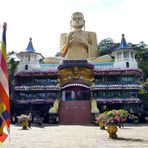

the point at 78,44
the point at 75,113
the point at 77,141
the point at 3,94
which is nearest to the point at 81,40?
the point at 78,44

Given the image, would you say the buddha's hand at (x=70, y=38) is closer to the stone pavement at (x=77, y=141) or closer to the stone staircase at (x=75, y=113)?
the stone staircase at (x=75, y=113)

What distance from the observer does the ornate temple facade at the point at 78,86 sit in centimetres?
3678

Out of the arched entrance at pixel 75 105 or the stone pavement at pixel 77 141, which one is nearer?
the stone pavement at pixel 77 141

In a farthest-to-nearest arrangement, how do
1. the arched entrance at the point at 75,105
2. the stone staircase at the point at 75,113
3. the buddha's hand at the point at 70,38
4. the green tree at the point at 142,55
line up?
1. the green tree at the point at 142,55
2. the buddha's hand at the point at 70,38
3. the arched entrance at the point at 75,105
4. the stone staircase at the point at 75,113

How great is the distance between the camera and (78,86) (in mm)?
37469

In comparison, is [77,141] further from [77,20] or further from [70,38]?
[77,20]

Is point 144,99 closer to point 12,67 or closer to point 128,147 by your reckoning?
point 12,67

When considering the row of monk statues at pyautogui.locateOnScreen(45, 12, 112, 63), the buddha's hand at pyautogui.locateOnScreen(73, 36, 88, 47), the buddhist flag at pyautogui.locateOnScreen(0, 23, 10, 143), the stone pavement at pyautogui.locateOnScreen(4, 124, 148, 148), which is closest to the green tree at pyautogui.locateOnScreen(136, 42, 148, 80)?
the row of monk statues at pyautogui.locateOnScreen(45, 12, 112, 63)

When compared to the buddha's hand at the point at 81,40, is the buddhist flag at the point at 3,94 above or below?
below

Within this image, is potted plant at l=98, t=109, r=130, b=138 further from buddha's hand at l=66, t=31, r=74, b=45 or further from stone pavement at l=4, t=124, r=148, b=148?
buddha's hand at l=66, t=31, r=74, b=45

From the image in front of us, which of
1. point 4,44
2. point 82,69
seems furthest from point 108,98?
point 4,44

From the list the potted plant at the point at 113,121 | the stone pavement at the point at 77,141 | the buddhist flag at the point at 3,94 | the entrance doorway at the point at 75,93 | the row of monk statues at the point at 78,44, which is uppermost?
the row of monk statues at the point at 78,44

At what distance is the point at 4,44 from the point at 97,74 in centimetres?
3392

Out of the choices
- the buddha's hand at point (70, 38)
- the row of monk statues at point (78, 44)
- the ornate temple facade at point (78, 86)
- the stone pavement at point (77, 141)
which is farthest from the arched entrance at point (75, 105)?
the stone pavement at point (77, 141)
